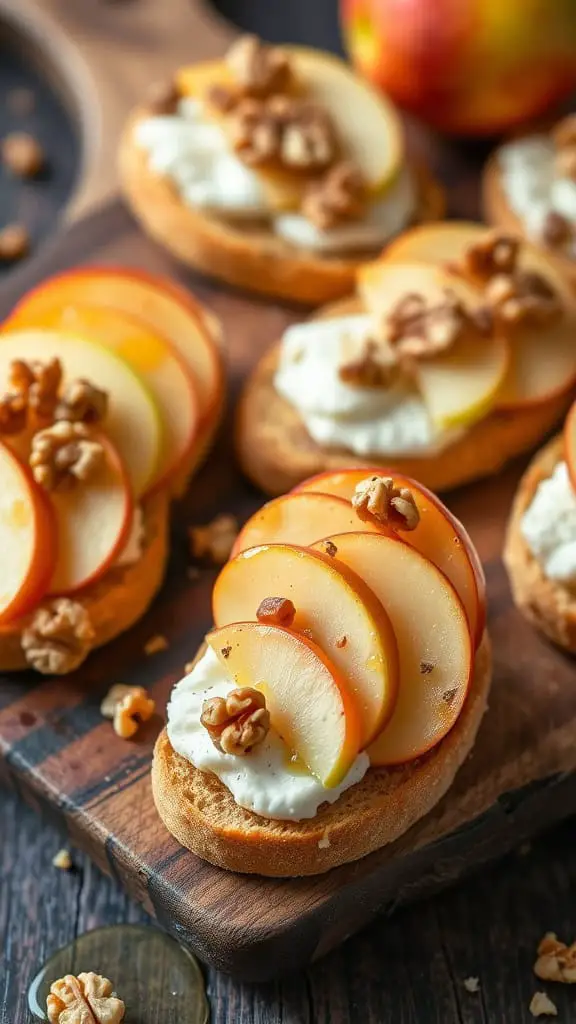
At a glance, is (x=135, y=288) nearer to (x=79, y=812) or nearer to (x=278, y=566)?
(x=278, y=566)

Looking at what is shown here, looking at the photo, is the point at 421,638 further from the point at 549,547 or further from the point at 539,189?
the point at 539,189

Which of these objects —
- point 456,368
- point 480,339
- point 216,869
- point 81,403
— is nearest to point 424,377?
point 456,368

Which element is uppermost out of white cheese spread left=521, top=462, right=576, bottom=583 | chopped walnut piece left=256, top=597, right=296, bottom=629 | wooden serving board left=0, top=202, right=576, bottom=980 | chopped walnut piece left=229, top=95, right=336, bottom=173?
chopped walnut piece left=229, top=95, right=336, bottom=173

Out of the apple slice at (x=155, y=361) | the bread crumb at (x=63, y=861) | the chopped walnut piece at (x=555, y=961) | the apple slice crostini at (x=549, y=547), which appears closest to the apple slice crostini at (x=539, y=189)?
the apple slice crostini at (x=549, y=547)

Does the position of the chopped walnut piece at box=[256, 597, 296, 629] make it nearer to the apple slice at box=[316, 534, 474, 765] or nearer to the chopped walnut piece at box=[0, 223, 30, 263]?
the apple slice at box=[316, 534, 474, 765]

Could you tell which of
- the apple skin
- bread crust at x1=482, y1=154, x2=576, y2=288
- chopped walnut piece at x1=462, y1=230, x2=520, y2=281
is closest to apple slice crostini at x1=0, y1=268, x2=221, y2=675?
chopped walnut piece at x1=462, y1=230, x2=520, y2=281

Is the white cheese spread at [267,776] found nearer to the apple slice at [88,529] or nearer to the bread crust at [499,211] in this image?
the apple slice at [88,529]

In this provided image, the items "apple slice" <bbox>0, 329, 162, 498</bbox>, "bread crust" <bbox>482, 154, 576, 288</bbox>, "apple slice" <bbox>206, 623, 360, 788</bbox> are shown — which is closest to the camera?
"apple slice" <bbox>206, 623, 360, 788</bbox>
